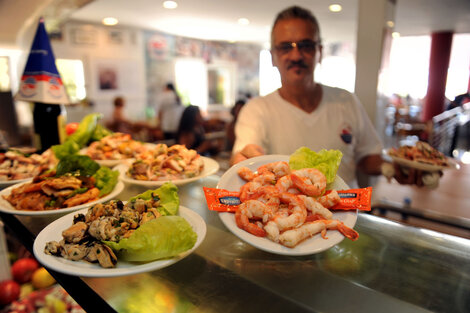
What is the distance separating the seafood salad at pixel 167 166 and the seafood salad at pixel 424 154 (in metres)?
1.04

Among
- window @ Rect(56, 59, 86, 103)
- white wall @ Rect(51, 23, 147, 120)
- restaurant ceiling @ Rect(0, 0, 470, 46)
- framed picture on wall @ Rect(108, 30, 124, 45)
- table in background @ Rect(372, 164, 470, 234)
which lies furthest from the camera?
framed picture on wall @ Rect(108, 30, 124, 45)

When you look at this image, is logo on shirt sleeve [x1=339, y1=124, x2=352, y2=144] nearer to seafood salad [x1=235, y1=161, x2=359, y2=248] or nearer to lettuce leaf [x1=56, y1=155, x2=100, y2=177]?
seafood salad [x1=235, y1=161, x2=359, y2=248]

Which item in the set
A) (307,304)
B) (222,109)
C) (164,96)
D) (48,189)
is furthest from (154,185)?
(222,109)

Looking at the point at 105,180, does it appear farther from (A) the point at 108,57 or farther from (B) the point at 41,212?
(A) the point at 108,57

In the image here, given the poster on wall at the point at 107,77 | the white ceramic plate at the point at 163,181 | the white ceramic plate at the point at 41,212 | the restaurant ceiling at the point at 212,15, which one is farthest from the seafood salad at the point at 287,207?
the poster on wall at the point at 107,77

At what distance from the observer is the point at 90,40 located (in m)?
8.43

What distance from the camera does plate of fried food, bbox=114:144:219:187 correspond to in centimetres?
143

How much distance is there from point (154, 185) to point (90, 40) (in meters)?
8.50

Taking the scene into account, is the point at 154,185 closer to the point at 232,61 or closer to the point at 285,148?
the point at 285,148

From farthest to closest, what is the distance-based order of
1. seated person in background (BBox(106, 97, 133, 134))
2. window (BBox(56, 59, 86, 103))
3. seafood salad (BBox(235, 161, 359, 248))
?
window (BBox(56, 59, 86, 103)) → seated person in background (BBox(106, 97, 133, 134)) → seafood salad (BBox(235, 161, 359, 248))

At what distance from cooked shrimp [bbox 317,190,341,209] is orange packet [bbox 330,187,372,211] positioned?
1.0 inches

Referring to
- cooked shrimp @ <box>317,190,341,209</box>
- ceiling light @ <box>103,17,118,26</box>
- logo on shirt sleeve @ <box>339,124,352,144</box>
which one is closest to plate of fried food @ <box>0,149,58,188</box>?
cooked shrimp @ <box>317,190,341,209</box>

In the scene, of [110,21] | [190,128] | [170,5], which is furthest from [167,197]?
[110,21]

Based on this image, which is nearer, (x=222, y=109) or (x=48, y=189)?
(x=48, y=189)
